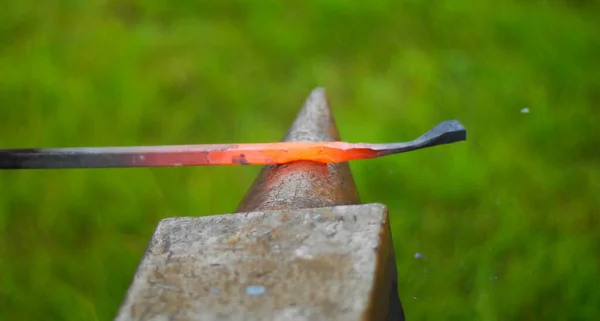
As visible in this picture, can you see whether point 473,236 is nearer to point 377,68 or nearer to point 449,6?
point 377,68

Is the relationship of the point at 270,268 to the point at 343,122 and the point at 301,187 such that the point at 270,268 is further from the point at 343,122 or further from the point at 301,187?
the point at 343,122

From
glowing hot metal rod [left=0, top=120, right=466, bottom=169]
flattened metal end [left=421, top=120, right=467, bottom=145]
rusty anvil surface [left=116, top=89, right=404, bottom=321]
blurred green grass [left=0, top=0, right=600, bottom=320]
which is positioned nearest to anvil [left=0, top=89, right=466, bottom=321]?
rusty anvil surface [left=116, top=89, right=404, bottom=321]

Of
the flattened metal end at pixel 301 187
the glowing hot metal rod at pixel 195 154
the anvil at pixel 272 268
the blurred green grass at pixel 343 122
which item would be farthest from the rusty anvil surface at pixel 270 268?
the blurred green grass at pixel 343 122

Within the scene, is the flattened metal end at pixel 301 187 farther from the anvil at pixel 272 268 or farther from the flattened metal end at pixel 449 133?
the flattened metal end at pixel 449 133

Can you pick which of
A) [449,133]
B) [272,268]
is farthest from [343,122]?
[272,268]

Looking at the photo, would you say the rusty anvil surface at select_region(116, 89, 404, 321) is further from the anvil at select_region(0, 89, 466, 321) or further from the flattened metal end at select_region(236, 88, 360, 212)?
the flattened metal end at select_region(236, 88, 360, 212)

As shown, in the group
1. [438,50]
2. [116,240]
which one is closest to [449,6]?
[438,50]
